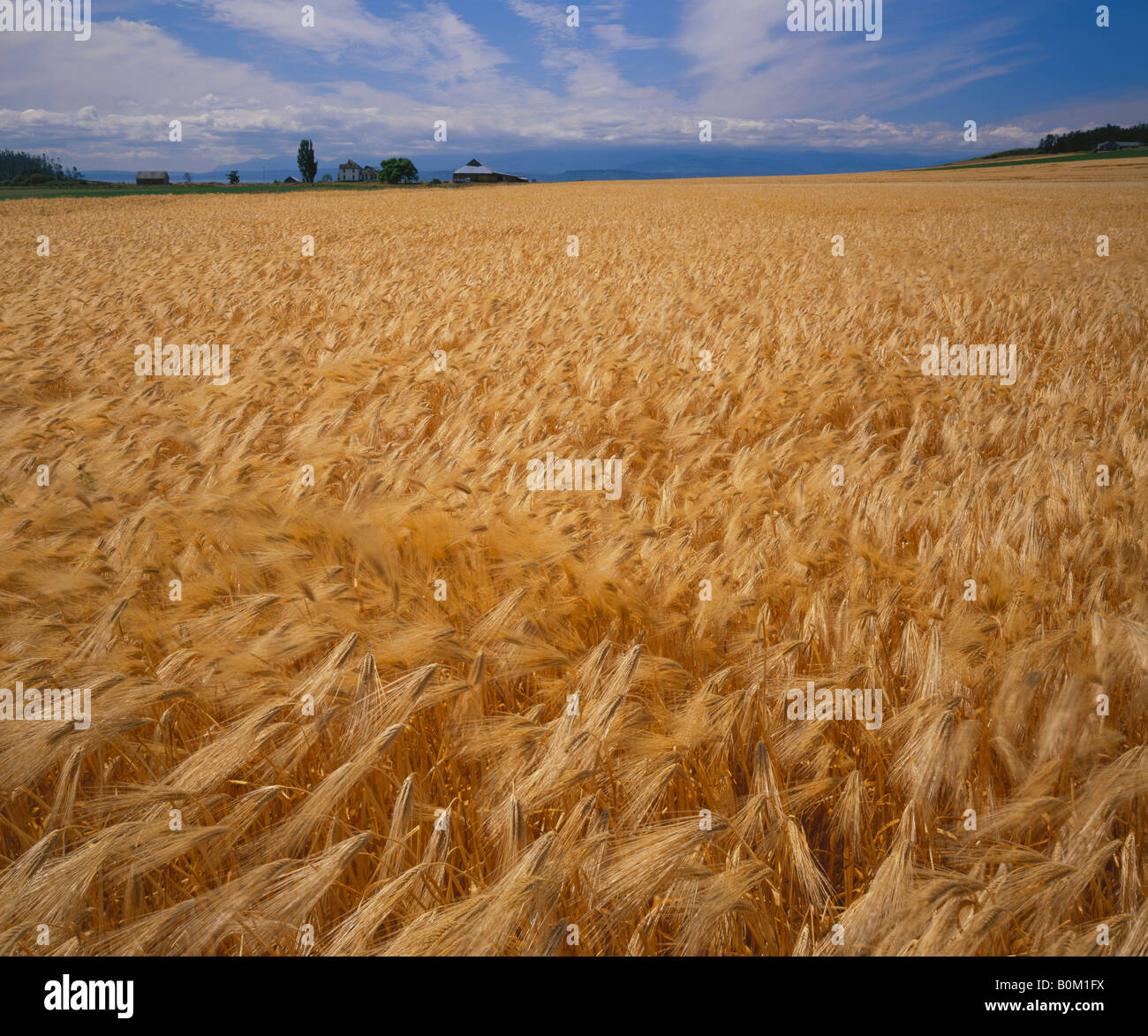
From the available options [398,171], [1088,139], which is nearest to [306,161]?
[398,171]

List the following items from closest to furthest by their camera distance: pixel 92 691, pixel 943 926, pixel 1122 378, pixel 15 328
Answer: pixel 943 926 → pixel 92 691 → pixel 1122 378 → pixel 15 328

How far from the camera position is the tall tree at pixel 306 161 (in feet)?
302

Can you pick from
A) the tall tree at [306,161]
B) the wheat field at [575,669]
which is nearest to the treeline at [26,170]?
the tall tree at [306,161]

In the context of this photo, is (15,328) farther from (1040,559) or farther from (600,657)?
(1040,559)

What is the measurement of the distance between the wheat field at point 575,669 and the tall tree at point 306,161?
107 m

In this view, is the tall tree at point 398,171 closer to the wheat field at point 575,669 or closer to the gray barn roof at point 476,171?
the gray barn roof at point 476,171

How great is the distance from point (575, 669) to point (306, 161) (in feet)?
365

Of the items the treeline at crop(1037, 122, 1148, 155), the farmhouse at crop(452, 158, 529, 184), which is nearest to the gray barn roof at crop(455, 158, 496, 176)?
the farmhouse at crop(452, 158, 529, 184)

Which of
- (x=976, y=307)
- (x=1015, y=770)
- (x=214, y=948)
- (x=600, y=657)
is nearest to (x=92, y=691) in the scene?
(x=214, y=948)

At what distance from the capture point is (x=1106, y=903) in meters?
1.14

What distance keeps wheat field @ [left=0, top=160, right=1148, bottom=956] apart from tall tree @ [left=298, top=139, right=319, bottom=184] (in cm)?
10657

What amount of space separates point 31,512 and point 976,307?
7745 mm

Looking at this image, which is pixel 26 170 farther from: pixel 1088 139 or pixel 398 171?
pixel 1088 139

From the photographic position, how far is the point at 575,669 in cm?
157
